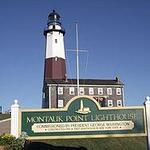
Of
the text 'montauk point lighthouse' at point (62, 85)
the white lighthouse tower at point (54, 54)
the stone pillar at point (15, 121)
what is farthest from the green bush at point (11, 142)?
the white lighthouse tower at point (54, 54)

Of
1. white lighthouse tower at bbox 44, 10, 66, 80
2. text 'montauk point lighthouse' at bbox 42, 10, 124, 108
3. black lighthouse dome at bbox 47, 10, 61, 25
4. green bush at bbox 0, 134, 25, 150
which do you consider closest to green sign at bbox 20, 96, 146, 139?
green bush at bbox 0, 134, 25, 150

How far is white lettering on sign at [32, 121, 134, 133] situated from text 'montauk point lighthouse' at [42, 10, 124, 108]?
51.0 m

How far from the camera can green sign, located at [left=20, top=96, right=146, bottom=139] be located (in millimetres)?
20422

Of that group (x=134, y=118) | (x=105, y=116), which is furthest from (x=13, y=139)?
(x=134, y=118)

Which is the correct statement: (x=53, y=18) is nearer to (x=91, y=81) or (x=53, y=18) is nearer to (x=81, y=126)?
(x=91, y=81)

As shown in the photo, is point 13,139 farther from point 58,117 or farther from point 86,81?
point 86,81

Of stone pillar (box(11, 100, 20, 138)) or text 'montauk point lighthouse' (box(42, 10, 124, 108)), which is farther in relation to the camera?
text 'montauk point lighthouse' (box(42, 10, 124, 108))

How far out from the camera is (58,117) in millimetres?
20562

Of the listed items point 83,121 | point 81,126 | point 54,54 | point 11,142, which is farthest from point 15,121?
point 54,54

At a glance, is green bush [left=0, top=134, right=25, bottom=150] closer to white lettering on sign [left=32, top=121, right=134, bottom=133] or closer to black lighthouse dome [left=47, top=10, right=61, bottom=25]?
white lettering on sign [left=32, top=121, right=134, bottom=133]

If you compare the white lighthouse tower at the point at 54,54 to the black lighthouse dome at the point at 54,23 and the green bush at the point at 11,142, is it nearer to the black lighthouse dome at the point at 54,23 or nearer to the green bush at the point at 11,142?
the black lighthouse dome at the point at 54,23

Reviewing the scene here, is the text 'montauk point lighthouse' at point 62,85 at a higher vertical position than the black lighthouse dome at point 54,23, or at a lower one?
lower

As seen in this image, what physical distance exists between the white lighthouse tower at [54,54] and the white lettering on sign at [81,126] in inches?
2101

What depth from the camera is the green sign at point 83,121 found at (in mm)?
20422
